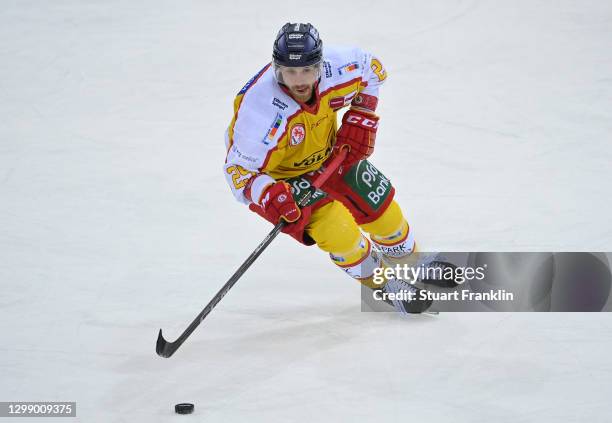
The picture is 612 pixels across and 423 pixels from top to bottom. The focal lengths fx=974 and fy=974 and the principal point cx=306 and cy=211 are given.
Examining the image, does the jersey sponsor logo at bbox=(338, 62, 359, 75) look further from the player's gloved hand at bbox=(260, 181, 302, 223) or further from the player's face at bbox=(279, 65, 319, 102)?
the player's gloved hand at bbox=(260, 181, 302, 223)

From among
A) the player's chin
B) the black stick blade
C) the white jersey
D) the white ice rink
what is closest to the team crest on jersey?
the white jersey

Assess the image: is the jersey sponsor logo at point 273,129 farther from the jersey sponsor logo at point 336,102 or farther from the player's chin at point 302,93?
the jersey sponsor logo at point 336,102

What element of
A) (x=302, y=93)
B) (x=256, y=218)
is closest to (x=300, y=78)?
(x=302, y=93)

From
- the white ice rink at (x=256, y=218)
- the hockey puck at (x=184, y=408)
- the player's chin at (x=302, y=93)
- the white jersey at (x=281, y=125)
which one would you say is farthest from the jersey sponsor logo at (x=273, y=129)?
the hockey puck at (x=184, y=408)

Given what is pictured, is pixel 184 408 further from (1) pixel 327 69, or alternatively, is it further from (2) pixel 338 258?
(1) pixel 327 69

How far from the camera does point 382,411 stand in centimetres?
344

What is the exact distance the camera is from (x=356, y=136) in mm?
4125

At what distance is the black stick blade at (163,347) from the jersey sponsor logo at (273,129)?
2.83ft

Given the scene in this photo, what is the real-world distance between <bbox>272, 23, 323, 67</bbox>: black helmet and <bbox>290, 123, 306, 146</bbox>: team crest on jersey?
28 centimetres

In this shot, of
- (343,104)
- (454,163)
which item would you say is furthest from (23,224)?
(454,163)

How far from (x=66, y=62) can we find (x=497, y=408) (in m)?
4.67

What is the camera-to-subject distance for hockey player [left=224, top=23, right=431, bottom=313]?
3.80 m

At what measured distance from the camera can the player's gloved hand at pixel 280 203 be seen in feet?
12.3

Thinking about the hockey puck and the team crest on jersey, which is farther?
the team crest on jersey
